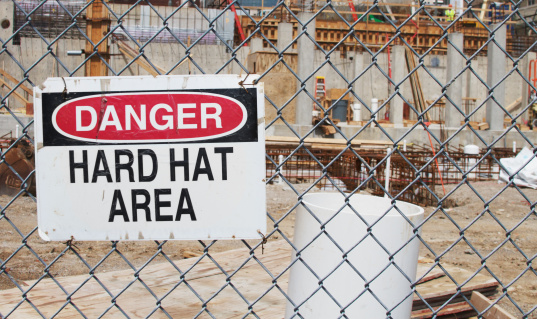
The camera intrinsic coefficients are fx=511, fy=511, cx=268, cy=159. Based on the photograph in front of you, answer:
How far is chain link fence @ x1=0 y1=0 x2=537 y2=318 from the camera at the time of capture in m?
2.22

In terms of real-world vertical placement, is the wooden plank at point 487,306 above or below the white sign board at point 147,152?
below

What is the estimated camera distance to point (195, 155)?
203 centimetres

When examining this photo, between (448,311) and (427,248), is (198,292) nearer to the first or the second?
(427,248)

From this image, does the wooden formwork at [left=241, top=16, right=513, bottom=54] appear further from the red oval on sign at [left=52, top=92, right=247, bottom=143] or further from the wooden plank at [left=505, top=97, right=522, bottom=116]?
the red oval on sign at [left=52, top=92, right=247, bottom=143]

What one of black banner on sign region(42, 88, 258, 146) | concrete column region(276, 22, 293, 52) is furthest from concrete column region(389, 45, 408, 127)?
black banner on sign region(42, 88, 258, 146)

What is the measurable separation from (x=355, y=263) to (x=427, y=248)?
1676 millimetres

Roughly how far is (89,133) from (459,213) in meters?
9.99

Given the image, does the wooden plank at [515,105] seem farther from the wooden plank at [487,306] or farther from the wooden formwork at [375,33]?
the wooden plank at [487,306]

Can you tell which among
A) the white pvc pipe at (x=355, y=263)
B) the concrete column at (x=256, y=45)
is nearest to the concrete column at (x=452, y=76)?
the concrete column at (x=256, y=45)

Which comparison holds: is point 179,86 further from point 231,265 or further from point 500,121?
point 500,121

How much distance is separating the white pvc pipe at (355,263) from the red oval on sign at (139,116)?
2.65 feet

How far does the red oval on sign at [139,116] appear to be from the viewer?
2.01 meters

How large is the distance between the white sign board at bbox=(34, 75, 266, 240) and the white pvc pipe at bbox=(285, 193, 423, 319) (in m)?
0.60

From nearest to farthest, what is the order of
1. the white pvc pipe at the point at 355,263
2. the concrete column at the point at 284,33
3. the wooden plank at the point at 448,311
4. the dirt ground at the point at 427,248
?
the white pvc pipe at the point at 355,263 → the wooden plank at the point at 448,311 → the dirt ground at the point at 427,248 → the concrete column at the point at 284,33
